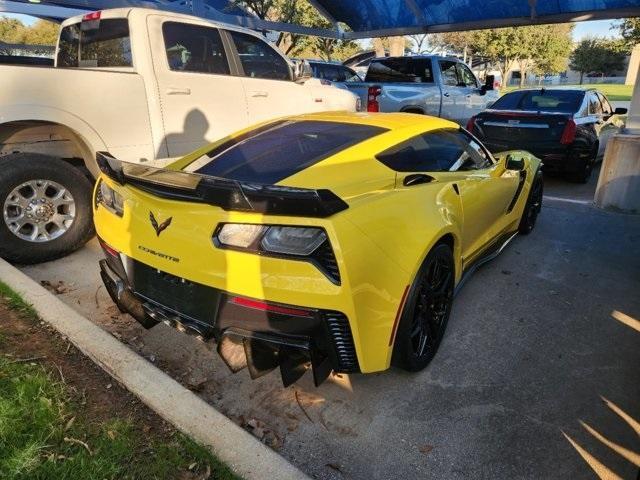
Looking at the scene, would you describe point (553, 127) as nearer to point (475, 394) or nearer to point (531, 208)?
point (531, 208)

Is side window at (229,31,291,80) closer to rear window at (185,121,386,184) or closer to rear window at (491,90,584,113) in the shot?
rear window at (185,121,386,184)

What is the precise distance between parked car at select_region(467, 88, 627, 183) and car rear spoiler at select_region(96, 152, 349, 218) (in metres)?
6.13

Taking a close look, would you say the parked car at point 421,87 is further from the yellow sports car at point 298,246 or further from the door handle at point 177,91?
the yellow sports car at point 298,246

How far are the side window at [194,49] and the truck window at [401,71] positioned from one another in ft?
18.9

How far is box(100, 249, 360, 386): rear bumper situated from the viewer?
2.12 m

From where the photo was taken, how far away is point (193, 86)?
4.95m

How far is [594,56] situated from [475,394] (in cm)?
7122

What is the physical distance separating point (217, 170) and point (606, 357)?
2679 mm

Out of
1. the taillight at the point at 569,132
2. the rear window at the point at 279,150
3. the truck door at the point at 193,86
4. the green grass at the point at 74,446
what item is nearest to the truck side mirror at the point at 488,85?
the taillight at the point at 569,132

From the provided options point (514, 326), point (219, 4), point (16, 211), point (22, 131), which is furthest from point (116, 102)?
point (219, 4)

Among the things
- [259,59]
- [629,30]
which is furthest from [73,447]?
[629,30]

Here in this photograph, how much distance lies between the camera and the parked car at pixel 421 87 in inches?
376

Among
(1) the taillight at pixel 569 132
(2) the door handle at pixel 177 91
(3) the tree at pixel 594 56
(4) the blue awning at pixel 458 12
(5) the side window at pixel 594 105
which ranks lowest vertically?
(3) the tree at pixel 594 56

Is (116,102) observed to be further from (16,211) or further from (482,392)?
(482,392)
